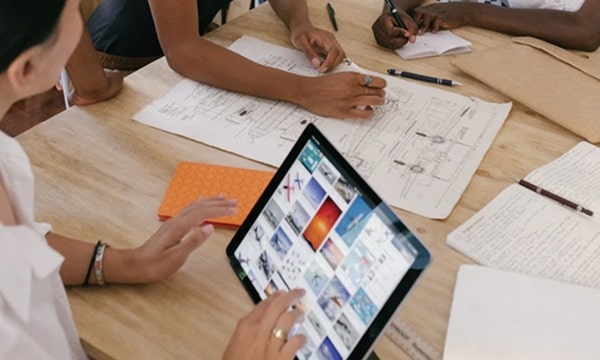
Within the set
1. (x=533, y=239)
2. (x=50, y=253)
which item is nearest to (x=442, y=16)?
(x=533, y=239)

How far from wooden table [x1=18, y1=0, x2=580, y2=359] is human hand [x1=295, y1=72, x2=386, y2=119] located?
0.19 m

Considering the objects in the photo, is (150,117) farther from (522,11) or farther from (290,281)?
(522,11)

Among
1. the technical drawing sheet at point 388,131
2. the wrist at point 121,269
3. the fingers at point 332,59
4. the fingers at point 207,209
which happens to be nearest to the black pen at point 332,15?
the fingers at point 332,59

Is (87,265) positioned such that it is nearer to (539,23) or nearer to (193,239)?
(193,239)

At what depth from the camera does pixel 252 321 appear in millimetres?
784

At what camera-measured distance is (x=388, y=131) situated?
1241mm

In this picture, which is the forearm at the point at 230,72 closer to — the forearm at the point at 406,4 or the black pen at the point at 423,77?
the black pen at the point at 423,77

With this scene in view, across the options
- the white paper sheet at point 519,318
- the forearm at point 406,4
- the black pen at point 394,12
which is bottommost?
the white paper sheet at point 519,318

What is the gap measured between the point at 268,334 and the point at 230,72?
2.26 feet

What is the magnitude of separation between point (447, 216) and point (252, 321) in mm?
409

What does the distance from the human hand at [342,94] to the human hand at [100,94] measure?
359 mm

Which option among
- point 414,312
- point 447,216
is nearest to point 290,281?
point 414,312

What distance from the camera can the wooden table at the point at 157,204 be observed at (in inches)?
33.7

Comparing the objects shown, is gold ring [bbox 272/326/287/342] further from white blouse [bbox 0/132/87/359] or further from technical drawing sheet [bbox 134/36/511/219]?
technical drawing sheet [bbox 134/36/511/219]
